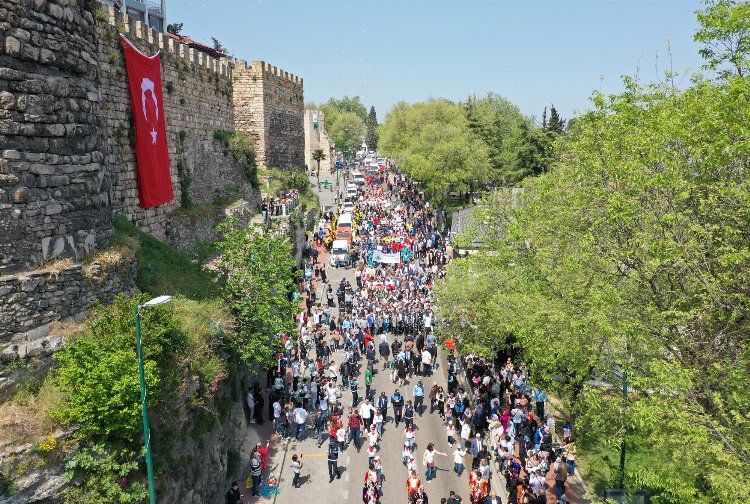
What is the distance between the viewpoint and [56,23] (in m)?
11.4

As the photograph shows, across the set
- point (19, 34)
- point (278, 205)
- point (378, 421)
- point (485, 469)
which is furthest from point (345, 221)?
point (19, 34)

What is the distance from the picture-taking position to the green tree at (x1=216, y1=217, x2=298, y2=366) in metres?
17.9

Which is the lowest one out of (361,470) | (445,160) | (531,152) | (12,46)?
(361,470)

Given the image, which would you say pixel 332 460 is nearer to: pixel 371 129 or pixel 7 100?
pixel 7 100

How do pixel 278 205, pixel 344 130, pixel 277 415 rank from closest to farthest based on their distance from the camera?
pixel 277 415 < pixel 278 205 < pixel 344 130

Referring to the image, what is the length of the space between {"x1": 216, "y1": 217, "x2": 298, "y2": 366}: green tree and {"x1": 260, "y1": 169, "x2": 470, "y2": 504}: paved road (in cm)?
303

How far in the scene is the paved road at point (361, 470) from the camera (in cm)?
1638

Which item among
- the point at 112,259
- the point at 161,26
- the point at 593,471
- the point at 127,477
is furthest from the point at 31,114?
the point at 161,26

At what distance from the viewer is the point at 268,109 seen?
3884cm

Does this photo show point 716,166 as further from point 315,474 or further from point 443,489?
point 315,474

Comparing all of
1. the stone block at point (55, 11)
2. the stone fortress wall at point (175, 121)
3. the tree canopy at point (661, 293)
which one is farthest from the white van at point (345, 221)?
the stone block at point (55, 11)

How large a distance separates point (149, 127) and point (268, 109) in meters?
19.5

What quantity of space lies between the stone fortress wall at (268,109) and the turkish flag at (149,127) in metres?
16.7

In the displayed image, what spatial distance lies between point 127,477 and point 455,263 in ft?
52.3
